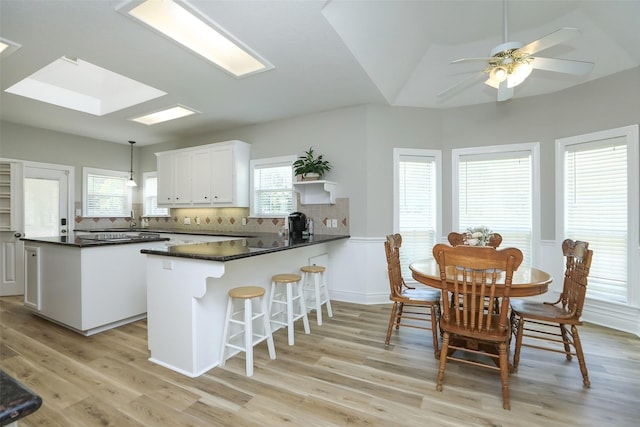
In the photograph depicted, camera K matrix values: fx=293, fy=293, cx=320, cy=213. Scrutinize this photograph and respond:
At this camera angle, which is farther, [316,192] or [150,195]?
[150,195]

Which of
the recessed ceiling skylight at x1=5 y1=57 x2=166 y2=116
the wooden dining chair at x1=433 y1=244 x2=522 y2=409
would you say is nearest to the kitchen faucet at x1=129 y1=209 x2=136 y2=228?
the recessed ceiling skylight at x1=5 y1=57 x2=166 y2=116

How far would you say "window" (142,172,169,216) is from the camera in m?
5.93

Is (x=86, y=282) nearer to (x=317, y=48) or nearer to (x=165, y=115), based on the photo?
(x=165, y=115)

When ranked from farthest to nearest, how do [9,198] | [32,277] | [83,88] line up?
[9,198], [83,88], [32,277]

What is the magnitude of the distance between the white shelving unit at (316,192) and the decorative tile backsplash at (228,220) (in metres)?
0.07

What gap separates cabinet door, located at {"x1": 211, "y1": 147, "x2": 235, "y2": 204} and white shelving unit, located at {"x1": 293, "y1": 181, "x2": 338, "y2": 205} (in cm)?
111

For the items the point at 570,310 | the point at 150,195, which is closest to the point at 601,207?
the point at 570,310

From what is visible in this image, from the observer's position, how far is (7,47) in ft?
8.36

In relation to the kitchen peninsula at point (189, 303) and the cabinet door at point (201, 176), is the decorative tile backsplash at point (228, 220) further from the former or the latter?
the kitchen peninsula at point (189, 303)

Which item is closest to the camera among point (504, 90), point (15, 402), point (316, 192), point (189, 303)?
point (15, 402)

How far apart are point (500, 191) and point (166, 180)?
5.31 meters

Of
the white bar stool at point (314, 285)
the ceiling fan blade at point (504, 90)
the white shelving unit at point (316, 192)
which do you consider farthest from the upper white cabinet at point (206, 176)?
the ceiling fan blade at point (504, 90)

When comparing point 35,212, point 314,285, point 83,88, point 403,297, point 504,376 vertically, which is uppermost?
point 83,88

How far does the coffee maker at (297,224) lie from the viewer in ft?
12.4
